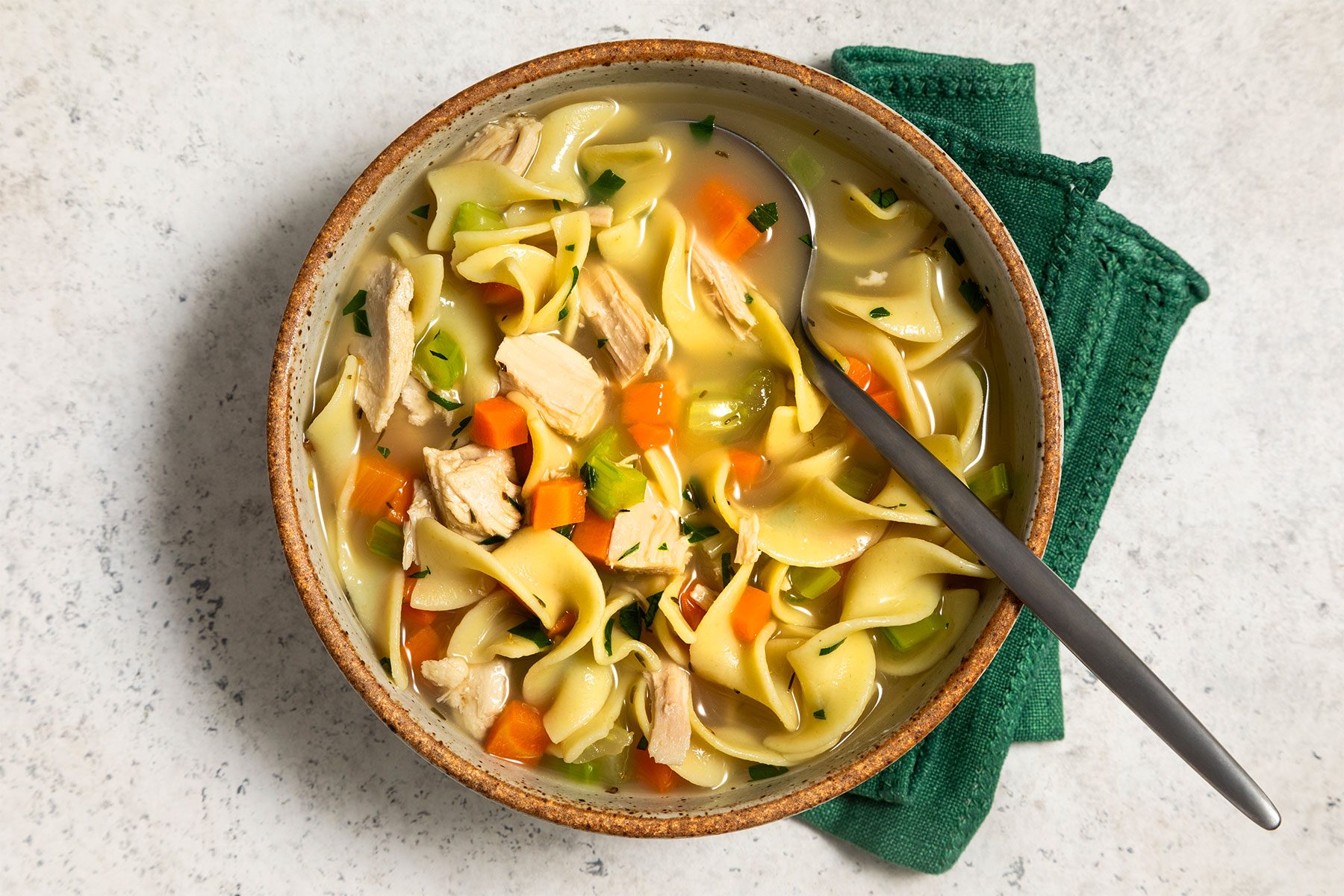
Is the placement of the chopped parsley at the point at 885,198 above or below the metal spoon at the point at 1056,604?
above

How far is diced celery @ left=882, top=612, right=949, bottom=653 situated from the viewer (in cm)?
317

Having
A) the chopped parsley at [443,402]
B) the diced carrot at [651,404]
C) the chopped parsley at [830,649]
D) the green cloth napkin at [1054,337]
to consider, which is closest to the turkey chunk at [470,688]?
the chopped parsley at [443,402]

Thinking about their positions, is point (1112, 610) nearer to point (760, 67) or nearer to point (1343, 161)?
point (1343, 161)

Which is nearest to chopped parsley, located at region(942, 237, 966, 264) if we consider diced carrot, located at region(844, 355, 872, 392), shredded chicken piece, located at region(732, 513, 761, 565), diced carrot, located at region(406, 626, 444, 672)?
diced carrot, located at region(844, 355, 872, 392)

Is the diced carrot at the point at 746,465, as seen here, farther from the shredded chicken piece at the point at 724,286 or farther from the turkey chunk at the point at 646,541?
the shredded chicken piece at the point at 724,286

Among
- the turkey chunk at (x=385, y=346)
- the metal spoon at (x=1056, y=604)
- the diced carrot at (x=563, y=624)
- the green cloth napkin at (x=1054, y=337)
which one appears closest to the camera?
the metal spoon at (x=1056, y=604)

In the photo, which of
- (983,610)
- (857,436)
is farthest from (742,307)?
(983,610)

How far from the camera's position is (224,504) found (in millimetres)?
3605

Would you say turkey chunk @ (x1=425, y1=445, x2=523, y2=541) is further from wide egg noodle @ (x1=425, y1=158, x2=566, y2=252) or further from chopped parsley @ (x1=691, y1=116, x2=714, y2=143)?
chopped parsley @ (x1=691, y1=116, x2=714, y2=143)

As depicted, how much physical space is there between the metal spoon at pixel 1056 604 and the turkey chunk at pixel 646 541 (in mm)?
712

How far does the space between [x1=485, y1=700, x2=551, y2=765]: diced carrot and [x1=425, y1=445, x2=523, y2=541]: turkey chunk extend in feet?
1.99

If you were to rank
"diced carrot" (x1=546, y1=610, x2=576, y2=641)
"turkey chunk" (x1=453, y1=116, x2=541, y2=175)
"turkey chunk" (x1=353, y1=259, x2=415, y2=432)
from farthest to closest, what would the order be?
1. "diced carrot" (x1=546, y1=610, x2=576, y2=641)
2. "turkey chunk" (x1=453, y1=116, x2=541, y2=175)
3. "turkey chunk" (x1=353, y1=259, x2=415, y2=432)

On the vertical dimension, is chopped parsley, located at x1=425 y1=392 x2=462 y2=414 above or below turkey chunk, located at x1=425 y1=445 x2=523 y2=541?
above

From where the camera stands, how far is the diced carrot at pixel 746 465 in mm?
3279
